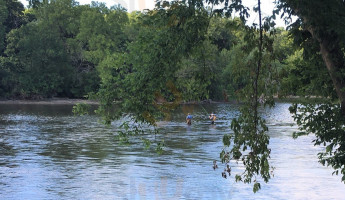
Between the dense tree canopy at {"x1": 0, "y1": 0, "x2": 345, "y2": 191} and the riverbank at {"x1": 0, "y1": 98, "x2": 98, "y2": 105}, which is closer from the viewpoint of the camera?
the dense tree canopy at {"x1": 0, "y1": 0, "x2": 345, "y2": 191}

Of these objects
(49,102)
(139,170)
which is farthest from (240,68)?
(49,102)

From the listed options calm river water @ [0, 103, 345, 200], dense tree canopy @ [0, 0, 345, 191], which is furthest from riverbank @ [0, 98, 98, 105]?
dense tree canopy @ [0, 0, 345, 191]

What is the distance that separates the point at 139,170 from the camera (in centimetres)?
2927

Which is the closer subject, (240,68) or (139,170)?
(240,68)

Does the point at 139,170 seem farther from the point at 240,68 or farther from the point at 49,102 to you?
the point at 49,102

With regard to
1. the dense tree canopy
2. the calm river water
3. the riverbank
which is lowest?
the calm river water

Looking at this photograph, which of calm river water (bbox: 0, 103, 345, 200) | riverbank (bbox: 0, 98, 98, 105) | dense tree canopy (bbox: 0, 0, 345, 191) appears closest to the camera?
dense tree canopy (bbox: 0, 0, 345, 191)

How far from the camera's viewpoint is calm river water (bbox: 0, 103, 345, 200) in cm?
2408

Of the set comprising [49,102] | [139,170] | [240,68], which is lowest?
[139,170]

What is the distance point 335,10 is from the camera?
Result: 11375 mm

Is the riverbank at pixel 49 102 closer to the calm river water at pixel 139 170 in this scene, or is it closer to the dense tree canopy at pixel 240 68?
the calm river water at pixel 139 170

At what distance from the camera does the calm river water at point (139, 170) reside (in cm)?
2408

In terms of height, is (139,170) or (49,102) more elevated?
(49,102)

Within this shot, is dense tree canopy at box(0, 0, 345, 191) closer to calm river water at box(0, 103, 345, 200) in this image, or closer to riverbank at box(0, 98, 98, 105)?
calm river water at box(0, 103, 345, 200)
